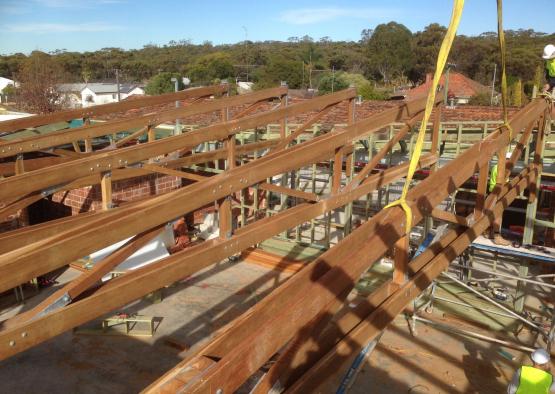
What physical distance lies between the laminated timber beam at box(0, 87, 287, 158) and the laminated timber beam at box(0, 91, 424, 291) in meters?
1.96

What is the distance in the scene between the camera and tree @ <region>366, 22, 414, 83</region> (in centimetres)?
5553

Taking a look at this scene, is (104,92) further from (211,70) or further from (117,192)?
(117,192)

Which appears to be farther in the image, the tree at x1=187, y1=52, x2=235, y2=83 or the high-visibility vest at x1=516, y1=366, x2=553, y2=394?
the tree at x1=187, y1=52, x2=235, y2=83

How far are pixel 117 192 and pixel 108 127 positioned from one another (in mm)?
3771

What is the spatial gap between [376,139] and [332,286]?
25.9 feet

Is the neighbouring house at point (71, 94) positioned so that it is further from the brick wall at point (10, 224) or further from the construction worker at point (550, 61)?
the construction worker at point (550, 61)

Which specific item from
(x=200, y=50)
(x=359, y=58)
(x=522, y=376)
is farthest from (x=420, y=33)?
(x=522, y=376)

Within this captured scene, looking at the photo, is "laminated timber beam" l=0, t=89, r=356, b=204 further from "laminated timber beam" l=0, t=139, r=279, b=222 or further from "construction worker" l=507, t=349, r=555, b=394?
"construction worker" l=507, t=349, r=555, b=394

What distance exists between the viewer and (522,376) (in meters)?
3.73

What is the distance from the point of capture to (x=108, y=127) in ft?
19.6

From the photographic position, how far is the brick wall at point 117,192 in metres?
9.36

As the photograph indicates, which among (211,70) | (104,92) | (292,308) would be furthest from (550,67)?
(104,92)

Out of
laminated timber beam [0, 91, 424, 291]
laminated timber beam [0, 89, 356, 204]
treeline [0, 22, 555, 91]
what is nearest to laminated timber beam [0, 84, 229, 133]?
laminated timber beam [0, 89, 356, 204]

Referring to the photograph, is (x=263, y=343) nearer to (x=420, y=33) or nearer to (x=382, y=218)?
(x=382, y=218)
